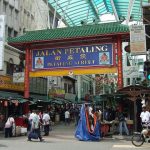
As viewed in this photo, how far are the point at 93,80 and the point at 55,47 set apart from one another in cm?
5465

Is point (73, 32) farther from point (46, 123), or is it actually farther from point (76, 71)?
point (46, 123)

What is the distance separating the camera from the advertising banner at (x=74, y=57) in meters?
26.7

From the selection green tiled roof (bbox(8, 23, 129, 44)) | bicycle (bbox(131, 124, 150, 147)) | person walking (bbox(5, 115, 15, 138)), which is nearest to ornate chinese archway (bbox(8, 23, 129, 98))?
green tiled roof (bbox(8, 23, 129, 44))

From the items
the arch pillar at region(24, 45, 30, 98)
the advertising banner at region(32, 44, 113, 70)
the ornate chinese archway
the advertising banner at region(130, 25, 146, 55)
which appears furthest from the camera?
the arch pillar at region(24, 45, 30, 98)

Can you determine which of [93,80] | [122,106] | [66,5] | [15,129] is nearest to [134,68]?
[122,106]

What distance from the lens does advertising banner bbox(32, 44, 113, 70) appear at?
87.6 feet

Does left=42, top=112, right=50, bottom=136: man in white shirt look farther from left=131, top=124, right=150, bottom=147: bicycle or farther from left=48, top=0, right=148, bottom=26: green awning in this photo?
left=48, top=0, right=148, bottom=26: green awning

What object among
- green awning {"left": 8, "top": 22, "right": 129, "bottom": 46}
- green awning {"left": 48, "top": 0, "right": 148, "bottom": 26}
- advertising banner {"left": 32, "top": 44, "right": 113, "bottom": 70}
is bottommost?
advertising banner {"left": 32, "top": 44, "right": 113, "bottom": 70}

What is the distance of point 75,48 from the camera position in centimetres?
2769

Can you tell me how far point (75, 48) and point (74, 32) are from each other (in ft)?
3.96

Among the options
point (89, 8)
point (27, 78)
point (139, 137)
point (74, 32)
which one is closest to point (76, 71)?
point (74, 32)

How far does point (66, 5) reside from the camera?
4816cm

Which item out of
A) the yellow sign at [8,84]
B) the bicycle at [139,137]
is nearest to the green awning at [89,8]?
the yellow sign at [8,84]

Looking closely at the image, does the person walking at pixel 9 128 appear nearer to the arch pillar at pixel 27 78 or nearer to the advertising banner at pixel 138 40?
the arch pillar at pixel 27 78
